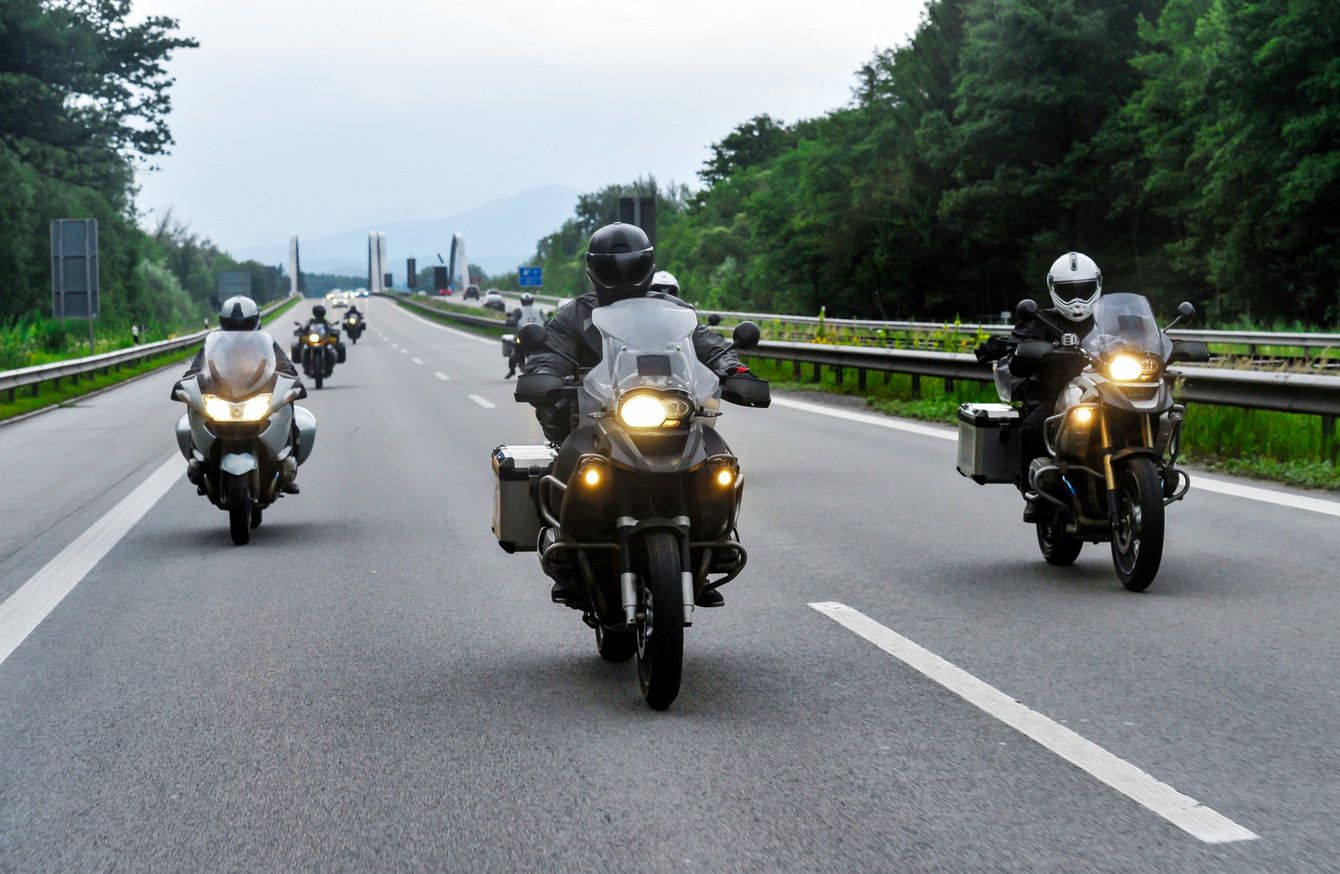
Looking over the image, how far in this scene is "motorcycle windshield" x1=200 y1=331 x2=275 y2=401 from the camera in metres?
8.87

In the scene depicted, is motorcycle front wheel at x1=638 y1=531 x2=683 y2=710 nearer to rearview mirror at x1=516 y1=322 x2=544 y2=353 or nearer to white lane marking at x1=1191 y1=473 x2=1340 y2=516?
rearview mirror at x1=516 y1=322 x2=544 y2=353

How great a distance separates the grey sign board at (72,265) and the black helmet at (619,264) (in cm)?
2844

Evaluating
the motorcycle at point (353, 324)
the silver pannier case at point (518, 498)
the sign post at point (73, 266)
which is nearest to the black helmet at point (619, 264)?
the silver pannier case at point (518, 498)

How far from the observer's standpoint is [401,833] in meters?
3.71

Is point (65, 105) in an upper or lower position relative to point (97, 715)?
upper

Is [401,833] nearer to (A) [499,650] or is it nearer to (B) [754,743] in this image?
(B) [754,743]

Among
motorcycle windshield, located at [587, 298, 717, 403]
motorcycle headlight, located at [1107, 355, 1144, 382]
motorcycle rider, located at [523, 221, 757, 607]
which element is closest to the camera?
motorcycle windshield, located at [587, 298, 717, 403]

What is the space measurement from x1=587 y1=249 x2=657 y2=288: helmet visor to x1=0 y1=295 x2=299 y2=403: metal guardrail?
9.30m

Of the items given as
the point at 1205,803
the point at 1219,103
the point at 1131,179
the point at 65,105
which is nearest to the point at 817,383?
the point at 1205,803

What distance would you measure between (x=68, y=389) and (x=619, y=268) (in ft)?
71.2

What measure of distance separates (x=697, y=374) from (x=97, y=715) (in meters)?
2.38

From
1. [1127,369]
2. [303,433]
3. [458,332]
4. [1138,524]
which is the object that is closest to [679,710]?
[1138,524]

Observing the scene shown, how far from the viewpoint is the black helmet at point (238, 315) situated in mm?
9164

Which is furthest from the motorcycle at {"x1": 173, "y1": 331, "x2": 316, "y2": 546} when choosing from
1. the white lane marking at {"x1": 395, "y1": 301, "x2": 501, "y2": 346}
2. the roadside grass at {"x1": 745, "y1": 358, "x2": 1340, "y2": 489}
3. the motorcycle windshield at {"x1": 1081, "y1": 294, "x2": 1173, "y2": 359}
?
the white lane marking at {"x1": 395, "y1": 301, "x2": 501, "y2": 346}
